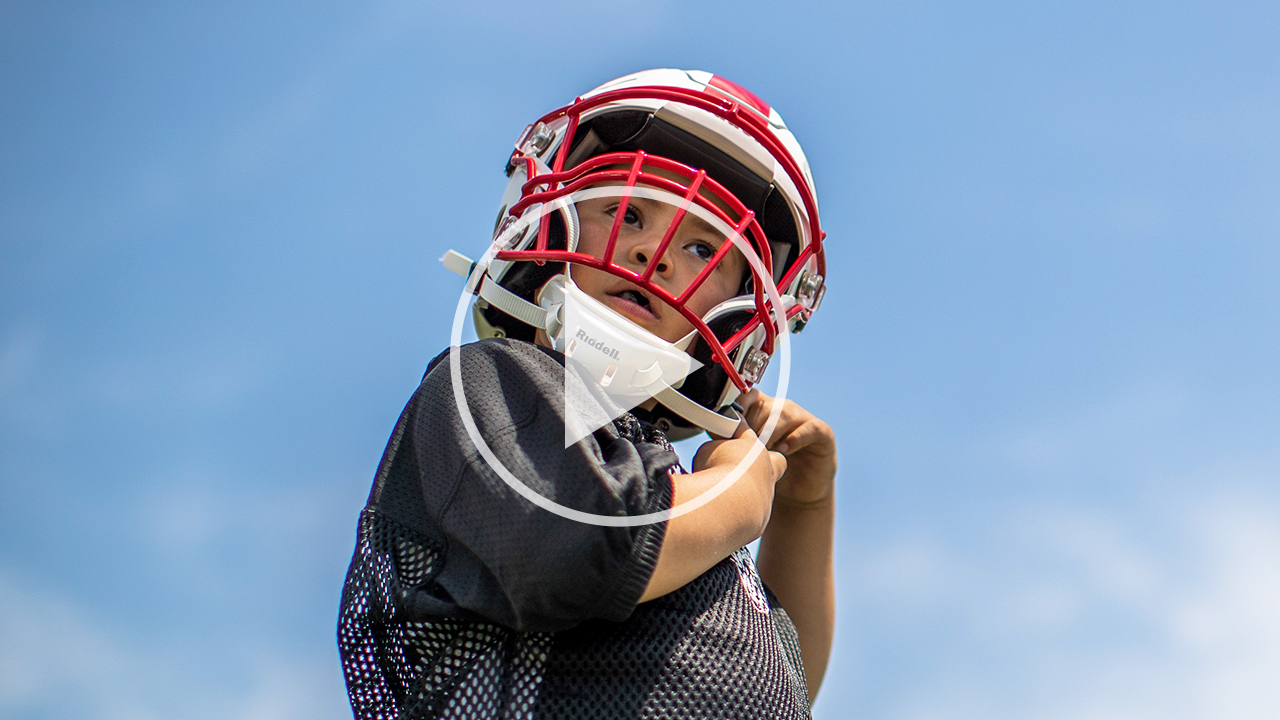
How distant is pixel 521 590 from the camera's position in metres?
1.71

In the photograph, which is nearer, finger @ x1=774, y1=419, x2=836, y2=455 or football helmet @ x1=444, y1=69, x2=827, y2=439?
football helmet @ x1=444, y1=69, x2=827, y2=439

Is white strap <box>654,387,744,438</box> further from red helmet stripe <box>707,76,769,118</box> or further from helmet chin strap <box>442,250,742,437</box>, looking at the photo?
red helmet stripe <box>707,76,769,118</box>

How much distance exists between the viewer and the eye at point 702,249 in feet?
8.83

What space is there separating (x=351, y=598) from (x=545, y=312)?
81cm

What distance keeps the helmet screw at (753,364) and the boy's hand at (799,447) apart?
0.99 feet

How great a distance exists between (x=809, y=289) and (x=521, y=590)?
1.42 meters

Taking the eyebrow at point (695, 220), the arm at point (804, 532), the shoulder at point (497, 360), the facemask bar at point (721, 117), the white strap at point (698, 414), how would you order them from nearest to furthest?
1. the shoulder at point (497, 360)
2. the white strap at point (698, 414)
3. the eyebrow at point (695, 220)
4. the facemask bar at point (721, 117)
5. the arm at point (804, 532)

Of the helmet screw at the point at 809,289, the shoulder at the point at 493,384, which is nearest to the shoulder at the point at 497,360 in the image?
the shoulder at the point at 493,384

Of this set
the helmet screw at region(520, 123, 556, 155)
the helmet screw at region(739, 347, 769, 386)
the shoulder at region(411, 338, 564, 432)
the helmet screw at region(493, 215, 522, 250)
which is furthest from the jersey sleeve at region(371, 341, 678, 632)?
the helmet screw at region(520, 123, 556, 155)

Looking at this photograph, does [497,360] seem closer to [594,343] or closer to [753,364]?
[594,343]

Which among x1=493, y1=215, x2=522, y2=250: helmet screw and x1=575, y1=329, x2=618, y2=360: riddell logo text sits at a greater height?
x1=493, y1=215, x2=522, y2=250: helmet screw

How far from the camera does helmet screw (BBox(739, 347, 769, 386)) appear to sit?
2.65 m

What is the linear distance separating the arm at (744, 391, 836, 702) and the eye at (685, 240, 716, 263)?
18.5 inches

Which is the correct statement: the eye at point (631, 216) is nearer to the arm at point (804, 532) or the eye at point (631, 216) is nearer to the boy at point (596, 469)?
the boy at point (596, 469)
